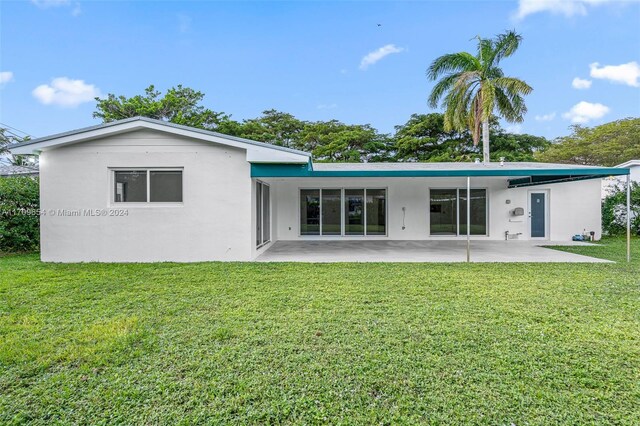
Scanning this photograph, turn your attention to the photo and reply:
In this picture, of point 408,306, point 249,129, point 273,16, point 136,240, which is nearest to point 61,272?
point 136,240

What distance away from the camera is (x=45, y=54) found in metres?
18.1

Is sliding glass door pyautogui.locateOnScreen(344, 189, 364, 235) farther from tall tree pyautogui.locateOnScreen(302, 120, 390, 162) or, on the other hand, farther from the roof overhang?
tall tree pyautogui.locateOnScreen(302, 120, 390, 162)

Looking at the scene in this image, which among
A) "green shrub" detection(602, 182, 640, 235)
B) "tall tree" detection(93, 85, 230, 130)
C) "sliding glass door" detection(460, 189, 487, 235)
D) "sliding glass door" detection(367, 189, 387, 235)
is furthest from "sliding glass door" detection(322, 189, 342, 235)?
"tall tree" detection(93, 85, 230, 130)

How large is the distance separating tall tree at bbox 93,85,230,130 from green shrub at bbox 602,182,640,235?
24.9 meters

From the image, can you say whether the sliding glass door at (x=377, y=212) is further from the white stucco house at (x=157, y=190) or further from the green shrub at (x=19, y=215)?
the green shrub at (x=19, y=215)

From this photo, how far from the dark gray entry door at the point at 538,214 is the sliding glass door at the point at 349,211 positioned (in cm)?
567

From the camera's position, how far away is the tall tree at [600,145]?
24.3 m

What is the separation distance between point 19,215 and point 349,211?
33.7ft

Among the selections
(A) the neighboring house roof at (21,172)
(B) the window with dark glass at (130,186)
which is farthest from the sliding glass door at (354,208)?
(A) the neighboring house roof at (21,172)

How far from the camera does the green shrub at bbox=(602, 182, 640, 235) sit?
12469 millimetres

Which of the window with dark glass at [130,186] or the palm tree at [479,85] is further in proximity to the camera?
the palm tree at [479,85]

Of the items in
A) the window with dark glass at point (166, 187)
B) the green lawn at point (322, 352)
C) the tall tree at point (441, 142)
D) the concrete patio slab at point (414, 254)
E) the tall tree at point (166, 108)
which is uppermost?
the tall tree at point (166, 108)

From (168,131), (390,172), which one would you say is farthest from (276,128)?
(390,172)

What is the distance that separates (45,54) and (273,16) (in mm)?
13835
